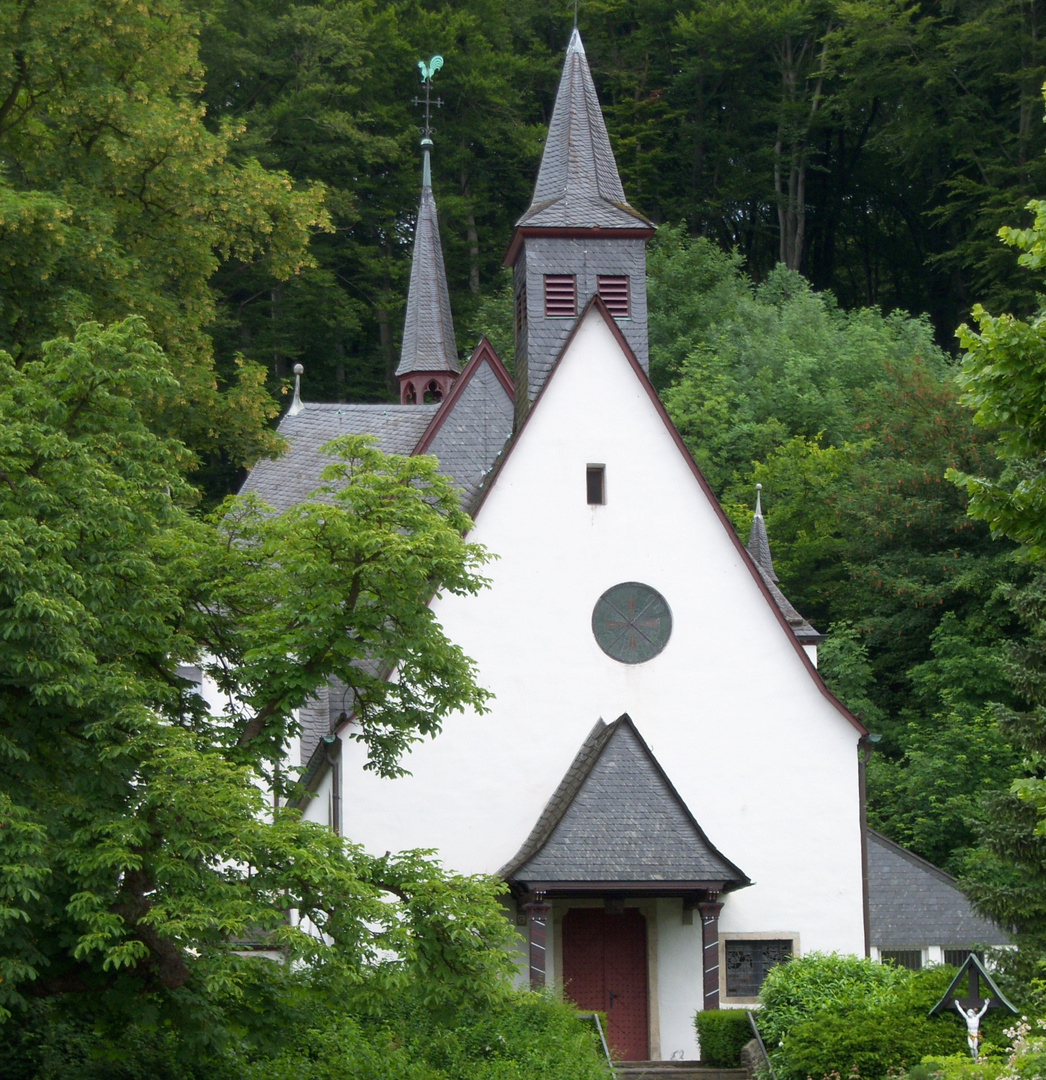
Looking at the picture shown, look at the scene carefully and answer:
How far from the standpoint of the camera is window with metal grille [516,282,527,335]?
25891 millimetres

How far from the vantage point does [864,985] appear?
722 inches

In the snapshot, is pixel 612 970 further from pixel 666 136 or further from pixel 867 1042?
pixel 666 136

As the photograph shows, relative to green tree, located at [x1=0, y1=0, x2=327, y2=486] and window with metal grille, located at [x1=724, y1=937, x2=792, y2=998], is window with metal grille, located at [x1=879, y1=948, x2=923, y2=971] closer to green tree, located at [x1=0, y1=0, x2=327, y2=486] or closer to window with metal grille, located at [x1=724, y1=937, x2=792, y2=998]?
window with metal grille, located at [x1=724, y1=937, x2=792, y2=998]

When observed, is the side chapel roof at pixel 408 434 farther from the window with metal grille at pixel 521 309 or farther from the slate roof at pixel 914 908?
the slate roof at pixel 914 908

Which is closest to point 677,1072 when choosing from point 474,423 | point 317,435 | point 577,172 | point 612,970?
point 612,970

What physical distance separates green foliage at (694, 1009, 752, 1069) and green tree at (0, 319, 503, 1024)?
7.53 m

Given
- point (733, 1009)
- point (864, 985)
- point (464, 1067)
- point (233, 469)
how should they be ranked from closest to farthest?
1. point (464, 1067)
2. point (864, 985)
3. point (733, 1009)
4. point (233, 469)

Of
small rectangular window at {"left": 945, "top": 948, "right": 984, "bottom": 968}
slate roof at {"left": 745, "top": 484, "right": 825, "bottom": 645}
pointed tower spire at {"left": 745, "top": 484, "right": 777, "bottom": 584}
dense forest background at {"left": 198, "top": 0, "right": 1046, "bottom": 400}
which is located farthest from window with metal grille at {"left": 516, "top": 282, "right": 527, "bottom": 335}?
dense forest background at {"left": 198, "top": 0, "right": 1046, "bottom": 400}

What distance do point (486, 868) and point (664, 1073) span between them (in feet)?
12.9

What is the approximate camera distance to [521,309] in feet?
86.9

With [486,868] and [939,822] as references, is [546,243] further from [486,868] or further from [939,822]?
[939,822]

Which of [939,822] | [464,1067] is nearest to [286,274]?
[464,1067]

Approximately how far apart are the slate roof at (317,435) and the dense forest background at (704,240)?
152 cm

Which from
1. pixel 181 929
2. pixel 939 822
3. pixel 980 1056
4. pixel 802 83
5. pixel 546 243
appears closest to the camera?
pixel 181 929
